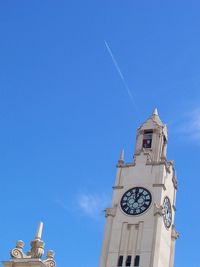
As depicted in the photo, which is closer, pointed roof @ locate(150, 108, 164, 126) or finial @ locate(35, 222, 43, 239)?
finial @ locate(35, 222, 43, 239)

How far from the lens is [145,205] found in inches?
3027

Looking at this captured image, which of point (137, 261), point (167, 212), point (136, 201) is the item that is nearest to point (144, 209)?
point (136, 201)

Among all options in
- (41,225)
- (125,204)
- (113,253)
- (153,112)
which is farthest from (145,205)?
(41,225)

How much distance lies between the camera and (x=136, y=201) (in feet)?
256

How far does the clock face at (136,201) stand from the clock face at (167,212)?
2.79 meters

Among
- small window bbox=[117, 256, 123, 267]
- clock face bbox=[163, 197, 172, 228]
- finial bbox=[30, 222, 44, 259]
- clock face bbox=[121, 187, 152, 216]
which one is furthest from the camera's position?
clock face bbox=[163, 197, 172, 228]

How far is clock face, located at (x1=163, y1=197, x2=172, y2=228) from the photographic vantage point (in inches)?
3070

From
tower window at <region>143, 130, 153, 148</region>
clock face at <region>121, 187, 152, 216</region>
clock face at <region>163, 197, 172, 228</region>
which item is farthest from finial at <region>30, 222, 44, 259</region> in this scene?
tower window at <region>143, 130, 153, 148</region>

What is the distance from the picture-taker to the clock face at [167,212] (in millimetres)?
77981

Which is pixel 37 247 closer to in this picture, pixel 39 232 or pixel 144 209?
pixel 39 232

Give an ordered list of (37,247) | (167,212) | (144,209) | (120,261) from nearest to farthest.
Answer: (37,247)
(120,261)
(144,209)
(167,212)

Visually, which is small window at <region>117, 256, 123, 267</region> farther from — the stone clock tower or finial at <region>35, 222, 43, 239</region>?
finial at <region>35, 222, 43, 239</region>

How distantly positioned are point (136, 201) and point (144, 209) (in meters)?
1.94

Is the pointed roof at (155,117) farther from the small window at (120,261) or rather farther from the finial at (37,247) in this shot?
the finial at (37,247)
